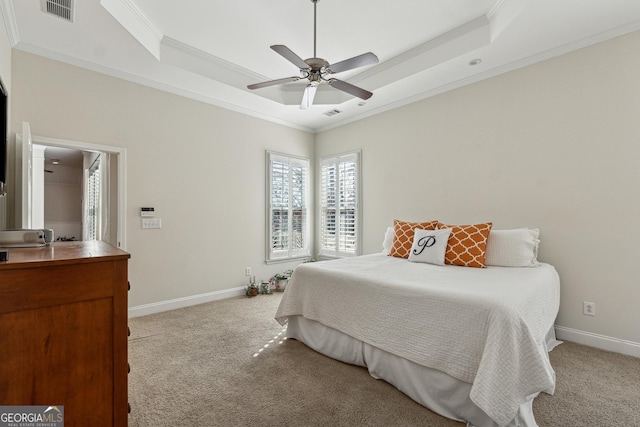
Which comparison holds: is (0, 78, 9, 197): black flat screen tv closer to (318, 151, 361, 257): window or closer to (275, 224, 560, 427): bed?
(275, 224, 560, 427): bed

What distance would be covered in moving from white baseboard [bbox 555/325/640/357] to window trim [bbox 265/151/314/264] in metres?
3.58

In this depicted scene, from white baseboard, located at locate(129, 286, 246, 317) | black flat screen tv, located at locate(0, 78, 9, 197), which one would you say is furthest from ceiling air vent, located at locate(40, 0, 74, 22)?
white baseboard, located at locate(129, 286, 246, 317)

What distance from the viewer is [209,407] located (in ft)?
5.96

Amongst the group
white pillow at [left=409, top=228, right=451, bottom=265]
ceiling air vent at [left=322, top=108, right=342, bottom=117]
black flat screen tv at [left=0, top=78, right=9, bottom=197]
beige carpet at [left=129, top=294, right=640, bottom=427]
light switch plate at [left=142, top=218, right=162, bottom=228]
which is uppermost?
ceiling air vent at [left=322, top=108, right=342, bottom=117]

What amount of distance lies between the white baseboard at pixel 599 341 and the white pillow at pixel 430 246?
1.29 m

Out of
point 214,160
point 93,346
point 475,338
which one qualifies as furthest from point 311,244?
point 93,346

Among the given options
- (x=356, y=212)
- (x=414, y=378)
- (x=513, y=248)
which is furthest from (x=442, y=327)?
(x=356, y=212)

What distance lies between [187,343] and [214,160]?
95.3 inches

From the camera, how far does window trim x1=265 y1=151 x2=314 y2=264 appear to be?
477 centimetres

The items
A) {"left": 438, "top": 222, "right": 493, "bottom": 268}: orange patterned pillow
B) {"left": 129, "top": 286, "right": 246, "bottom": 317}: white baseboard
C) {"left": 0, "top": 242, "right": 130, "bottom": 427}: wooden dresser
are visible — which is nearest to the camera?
{"left": 0, "top": 242, "right": 130, "bottom": 427}: wooden dresser

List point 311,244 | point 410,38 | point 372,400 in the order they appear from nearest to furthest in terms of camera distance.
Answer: point 372,400
point 410,38
point 311,244

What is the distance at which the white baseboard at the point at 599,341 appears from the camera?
2484 millimetres

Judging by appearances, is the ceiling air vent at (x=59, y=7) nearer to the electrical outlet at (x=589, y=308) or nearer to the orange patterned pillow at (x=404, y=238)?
the orange patterned pillow at (x=404, y=238)

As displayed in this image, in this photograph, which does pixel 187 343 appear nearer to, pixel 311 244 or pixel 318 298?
pixel 318 298
